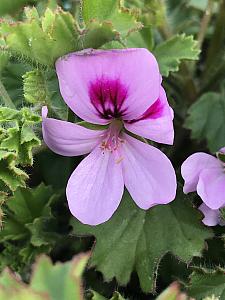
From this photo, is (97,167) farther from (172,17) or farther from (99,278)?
(172,17)

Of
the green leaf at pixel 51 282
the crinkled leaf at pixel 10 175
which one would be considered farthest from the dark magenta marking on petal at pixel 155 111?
the green leaf at pixel 51 282

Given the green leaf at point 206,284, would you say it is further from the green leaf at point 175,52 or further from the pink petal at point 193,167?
the green leaf at point 175,52

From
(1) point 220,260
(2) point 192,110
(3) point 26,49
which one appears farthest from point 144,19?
(1) point 220,260

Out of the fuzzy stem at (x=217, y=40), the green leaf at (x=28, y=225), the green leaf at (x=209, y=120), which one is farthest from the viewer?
the fuzzy stem at (x=217, y=40)

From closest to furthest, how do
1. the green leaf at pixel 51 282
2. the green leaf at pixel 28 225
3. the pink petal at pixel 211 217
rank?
the green leaf at pixel 51 282 < the pink petal at pixel 211 217 < the green leaf at pixel 28 225

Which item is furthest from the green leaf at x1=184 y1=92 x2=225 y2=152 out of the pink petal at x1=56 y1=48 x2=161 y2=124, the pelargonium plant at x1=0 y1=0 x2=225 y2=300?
the pink petal at x1=56 y1=48 x2=161 y2=124

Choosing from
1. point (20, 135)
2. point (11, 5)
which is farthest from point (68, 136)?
point (11, 5)

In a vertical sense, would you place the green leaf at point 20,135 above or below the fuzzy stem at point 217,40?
above

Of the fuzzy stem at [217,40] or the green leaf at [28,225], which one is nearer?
the green leaf at [28,225]
